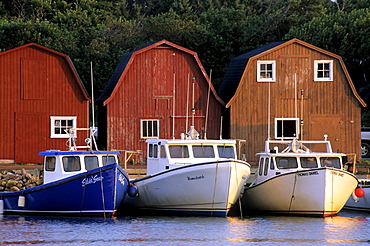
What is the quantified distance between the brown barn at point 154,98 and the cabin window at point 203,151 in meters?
10.3

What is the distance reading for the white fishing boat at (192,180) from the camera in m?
24.0

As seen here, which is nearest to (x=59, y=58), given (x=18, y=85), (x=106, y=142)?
A: (x=18, y=85)

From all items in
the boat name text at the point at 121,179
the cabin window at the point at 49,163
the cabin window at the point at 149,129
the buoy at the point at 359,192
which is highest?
the cabin window at the point at 149,129

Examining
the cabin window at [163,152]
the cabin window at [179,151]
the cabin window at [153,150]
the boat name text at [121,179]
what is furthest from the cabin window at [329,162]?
the boat name text at [121,179]

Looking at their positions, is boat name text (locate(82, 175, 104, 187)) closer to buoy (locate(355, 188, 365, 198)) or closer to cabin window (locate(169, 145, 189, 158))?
cabin window (locate(169, 145, 189, 158))

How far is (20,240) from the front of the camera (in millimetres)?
20297

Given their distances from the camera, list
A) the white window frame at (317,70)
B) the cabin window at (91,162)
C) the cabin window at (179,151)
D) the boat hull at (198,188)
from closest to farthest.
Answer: the boat hull at (198,188), the cabin window at (91,162), the cabin window at (179,151), the white window frame at (317,70)

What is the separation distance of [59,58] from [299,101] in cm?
1244

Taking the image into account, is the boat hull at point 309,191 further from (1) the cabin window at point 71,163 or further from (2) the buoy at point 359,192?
(1) the cabin window at point 71,163

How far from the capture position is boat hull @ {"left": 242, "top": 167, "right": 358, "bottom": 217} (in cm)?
2447

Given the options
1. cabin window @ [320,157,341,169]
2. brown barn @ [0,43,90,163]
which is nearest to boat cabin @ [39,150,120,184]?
cabin window @ [320,157,341,169]

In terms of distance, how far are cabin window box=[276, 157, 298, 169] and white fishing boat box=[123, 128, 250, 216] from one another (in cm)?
163

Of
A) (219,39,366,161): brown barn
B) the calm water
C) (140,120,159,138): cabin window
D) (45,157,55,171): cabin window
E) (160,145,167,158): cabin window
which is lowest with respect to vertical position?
the calm water

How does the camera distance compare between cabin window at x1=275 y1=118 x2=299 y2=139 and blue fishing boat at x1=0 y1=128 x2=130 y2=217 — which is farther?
cabin window at x1=275 y1=118 x2=299 y2=139
